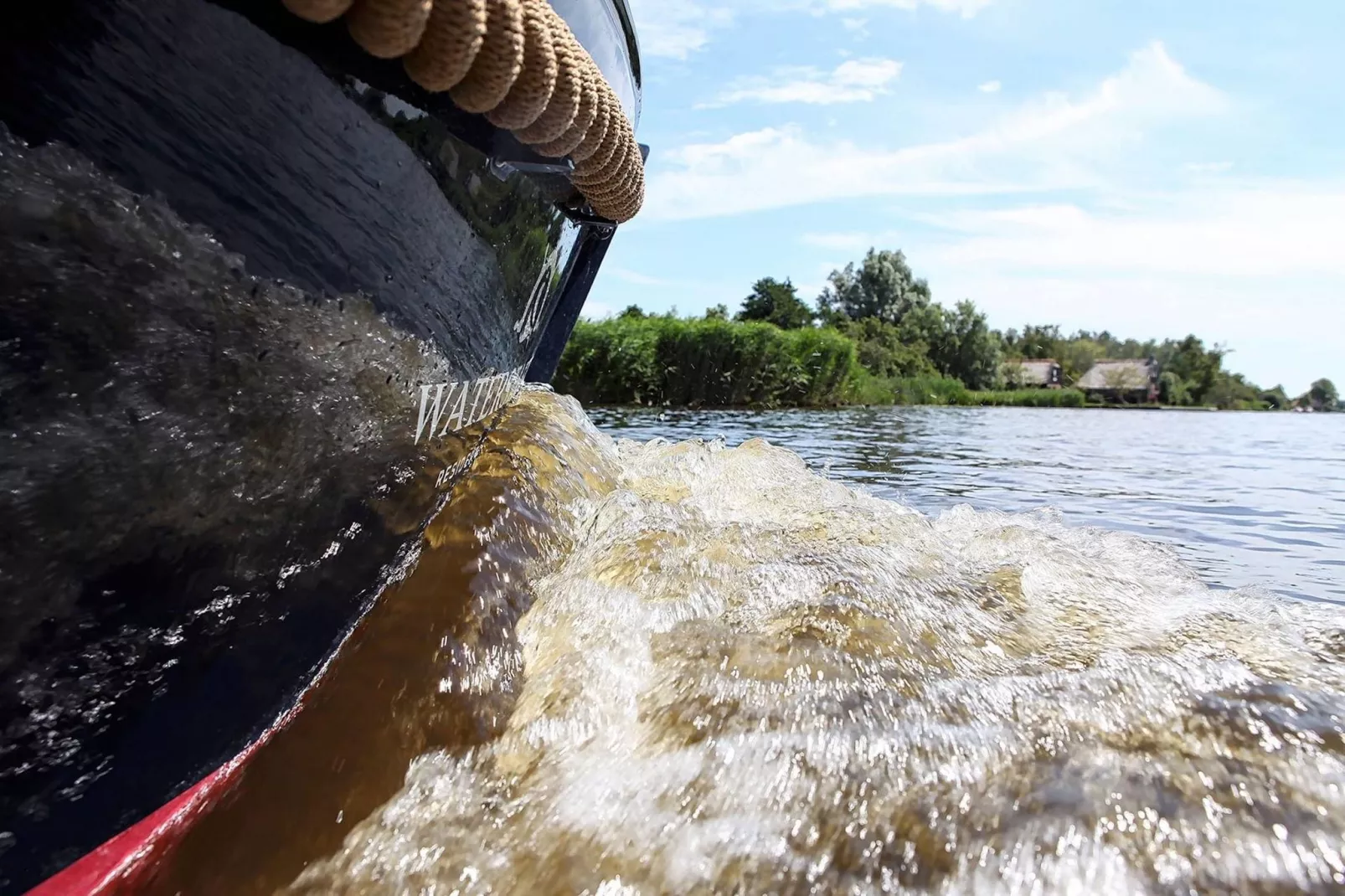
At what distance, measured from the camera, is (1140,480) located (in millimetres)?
6957

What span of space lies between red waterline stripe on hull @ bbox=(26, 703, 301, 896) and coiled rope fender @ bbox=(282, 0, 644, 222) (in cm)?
116

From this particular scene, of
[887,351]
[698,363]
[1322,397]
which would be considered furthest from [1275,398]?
[698,363]

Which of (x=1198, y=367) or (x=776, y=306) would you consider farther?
(x=1198, y=367)

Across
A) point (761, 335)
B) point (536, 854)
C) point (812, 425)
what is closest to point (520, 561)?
point (536, 854)

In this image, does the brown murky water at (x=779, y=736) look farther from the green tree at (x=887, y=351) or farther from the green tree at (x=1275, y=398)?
the green tree at (x=1275, y=398)

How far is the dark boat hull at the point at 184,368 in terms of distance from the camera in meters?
0.94

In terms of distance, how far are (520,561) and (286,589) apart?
0.72m

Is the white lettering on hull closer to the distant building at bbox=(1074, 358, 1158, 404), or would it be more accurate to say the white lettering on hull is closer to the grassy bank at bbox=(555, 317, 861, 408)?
the grassy bank at bbox=(555, 317, 861, 408)

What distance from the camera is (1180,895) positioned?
1061mm

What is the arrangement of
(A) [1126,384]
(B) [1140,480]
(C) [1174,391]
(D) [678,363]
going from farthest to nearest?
(A) [1126,384] → (C) [1174,391] → (D) [678,363] → (B) [1140,480]

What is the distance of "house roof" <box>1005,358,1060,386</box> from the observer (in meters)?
66.1

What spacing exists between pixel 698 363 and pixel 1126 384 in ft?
187

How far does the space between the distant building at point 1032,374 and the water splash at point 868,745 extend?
211ft

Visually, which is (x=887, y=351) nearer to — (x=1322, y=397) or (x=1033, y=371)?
(x=1033, y=371)
